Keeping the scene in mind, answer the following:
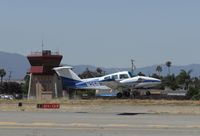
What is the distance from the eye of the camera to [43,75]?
273 feet

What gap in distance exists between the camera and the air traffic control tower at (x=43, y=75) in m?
81.9

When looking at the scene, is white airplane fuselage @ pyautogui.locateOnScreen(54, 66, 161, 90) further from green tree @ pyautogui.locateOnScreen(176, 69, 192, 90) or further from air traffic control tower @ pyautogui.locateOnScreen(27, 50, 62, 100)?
green tree @ pyautogui.locateOnScreen(176, 69, 192, 90)

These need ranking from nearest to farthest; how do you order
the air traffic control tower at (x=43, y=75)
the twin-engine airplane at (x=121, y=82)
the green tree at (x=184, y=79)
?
the twin-engine airplane at (x=121, y=82) < the air traffic control tower at (x=43, y=75) < the green tree at (x=184, y=79)

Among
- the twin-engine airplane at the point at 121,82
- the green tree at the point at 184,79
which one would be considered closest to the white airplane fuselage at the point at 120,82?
the twin-engine airplane at the point at 121,82

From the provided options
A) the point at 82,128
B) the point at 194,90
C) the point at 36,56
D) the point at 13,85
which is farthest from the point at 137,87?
the point at 13,85

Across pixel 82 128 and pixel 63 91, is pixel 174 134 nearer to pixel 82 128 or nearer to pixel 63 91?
pixel 82 128

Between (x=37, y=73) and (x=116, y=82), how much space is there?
21.8m

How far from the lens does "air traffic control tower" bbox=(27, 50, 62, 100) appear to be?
269 ft

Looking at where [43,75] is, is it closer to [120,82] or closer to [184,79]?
[120,82]

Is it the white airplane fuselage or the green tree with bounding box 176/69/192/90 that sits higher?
the green tree with bounding box 176/69/192/90

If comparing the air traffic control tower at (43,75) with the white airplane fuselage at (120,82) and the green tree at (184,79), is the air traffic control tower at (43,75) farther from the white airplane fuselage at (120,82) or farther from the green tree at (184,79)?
the green tree at (184,79)

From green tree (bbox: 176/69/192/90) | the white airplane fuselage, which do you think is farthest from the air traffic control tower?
green tree (bbox: 176/69/192/90)

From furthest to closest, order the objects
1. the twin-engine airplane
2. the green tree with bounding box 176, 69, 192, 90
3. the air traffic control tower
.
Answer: the green tree with bounding box 176, 69, 192, 90 → the air traffic control tower → the twin-engine airplane

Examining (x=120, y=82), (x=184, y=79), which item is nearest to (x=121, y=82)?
(x=120, y=82)
